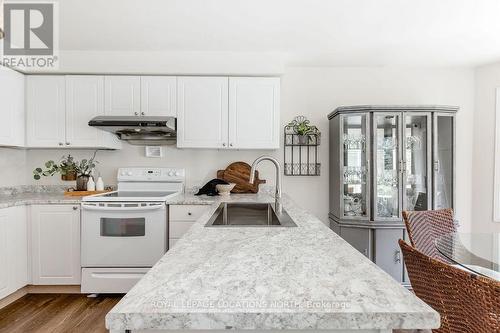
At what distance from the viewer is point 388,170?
304 cm

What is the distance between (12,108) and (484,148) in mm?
5023

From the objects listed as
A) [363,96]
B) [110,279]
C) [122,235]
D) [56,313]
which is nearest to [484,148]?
[363,96]

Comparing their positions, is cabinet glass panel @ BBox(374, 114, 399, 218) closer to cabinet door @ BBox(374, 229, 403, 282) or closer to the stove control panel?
cabinet door @ BBox(374, 229, 403, 282)

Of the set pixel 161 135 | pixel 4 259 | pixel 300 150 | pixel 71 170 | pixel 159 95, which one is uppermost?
pixel 159 95

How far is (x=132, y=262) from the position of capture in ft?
8.63

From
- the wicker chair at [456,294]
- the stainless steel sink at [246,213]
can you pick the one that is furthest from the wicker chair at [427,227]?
the stainless steel sink at [246,213]

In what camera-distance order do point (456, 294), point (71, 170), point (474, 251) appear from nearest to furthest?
point (456, 294) → point (474, 251) → point (71, 170)

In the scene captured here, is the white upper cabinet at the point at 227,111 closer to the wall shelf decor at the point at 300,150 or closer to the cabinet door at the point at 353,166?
the wall shelf decor at the point at 300,150

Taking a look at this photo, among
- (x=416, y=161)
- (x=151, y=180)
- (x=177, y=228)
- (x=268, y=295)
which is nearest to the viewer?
(x=268, y=295)

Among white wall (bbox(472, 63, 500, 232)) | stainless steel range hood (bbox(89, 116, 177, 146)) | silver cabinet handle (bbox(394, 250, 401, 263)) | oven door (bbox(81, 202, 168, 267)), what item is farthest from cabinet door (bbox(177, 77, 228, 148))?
white wall (bbox(472, 63, 500, 232))

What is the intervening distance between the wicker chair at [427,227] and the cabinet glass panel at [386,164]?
94 centimetres

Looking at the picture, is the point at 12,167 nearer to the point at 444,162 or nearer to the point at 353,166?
the point at 353,166

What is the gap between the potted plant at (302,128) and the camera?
3.33 m

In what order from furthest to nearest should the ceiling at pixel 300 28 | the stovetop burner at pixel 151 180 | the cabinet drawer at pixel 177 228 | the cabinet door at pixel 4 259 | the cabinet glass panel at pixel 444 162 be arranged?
1. the stovetop burner at pixel 151 180
2. the cabinet glass panel at pixel 444 162
3. the cabinet drawer at pixel 177 228
4. the cabinet door at pixel 4 259
5. the ceiling at pixel 300 28
